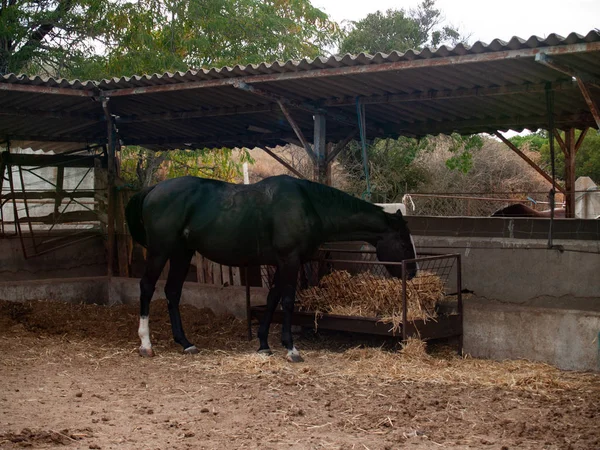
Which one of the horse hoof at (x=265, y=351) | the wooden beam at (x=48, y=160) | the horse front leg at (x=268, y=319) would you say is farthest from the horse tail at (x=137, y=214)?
the wooden beam at (x=48, y=160)

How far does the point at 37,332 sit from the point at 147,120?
3.35 metres

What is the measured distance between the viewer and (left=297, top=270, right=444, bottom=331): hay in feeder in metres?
7.10

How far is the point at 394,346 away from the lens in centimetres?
726

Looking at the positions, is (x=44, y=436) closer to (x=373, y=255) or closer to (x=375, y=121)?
(x=373, y=255)

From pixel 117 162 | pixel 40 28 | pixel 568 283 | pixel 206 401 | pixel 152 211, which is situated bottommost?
pixel 206 401

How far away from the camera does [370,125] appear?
32.7ft

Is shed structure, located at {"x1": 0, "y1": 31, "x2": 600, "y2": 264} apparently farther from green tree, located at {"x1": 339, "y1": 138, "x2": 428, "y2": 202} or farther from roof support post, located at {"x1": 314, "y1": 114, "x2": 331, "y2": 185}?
green tree, located at {"x1": 339, "y1": 138, "x2": 428, "y2": 202}

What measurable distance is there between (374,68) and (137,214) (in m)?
3.02

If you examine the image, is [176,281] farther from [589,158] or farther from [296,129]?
[589,158]

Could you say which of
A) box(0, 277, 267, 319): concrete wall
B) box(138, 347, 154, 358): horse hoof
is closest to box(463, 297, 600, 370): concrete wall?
box(0, 277, 267, 319): concrete wall

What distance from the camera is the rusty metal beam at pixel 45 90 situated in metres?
8.20

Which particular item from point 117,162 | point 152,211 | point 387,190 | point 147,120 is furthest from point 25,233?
point 387,190

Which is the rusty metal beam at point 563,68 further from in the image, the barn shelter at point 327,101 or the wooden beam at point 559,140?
the wooden beam at point 559,140

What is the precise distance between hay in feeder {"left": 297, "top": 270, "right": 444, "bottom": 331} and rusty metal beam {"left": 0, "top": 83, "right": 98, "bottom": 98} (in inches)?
145
